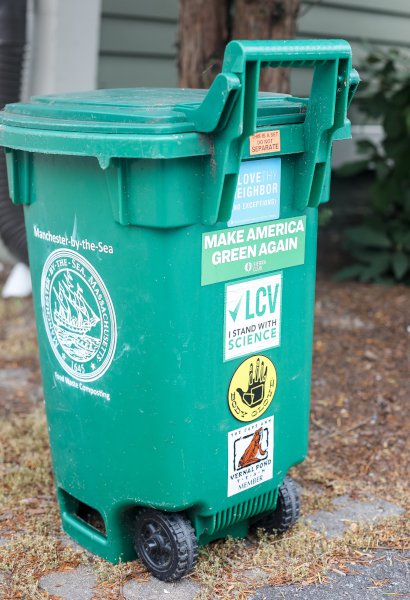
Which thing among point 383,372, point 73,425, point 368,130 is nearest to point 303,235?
point 73,425

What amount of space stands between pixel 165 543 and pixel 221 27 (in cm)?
268

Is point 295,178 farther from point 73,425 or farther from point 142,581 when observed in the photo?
point 142,581

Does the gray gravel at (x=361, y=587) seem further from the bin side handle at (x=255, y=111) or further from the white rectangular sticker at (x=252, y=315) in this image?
the bin side handle at (x=255, y=111)

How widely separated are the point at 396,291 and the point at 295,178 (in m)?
3.08

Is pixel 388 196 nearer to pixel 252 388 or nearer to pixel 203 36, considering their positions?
pixel 203 36

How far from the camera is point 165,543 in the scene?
2.58 metres

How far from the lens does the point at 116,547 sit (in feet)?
8.88

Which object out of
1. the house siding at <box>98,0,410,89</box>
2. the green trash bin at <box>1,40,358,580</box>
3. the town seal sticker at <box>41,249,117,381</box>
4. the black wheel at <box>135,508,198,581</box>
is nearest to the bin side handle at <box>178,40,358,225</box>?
the green trash bin at <box>1,40,358,580</box>

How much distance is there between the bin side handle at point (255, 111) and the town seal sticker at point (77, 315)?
1.40ft

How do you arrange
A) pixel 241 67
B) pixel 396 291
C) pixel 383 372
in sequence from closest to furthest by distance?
pixel 241 67 < pixel 383 372 < pixel 396 291

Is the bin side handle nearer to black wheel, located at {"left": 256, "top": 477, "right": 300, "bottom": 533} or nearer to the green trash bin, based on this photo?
the green trash bin

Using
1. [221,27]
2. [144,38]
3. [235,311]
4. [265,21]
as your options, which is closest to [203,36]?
[221,27]

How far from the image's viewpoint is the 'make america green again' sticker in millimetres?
2375

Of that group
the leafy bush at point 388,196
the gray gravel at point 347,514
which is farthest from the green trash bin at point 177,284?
the leafy bush at point 388,196
